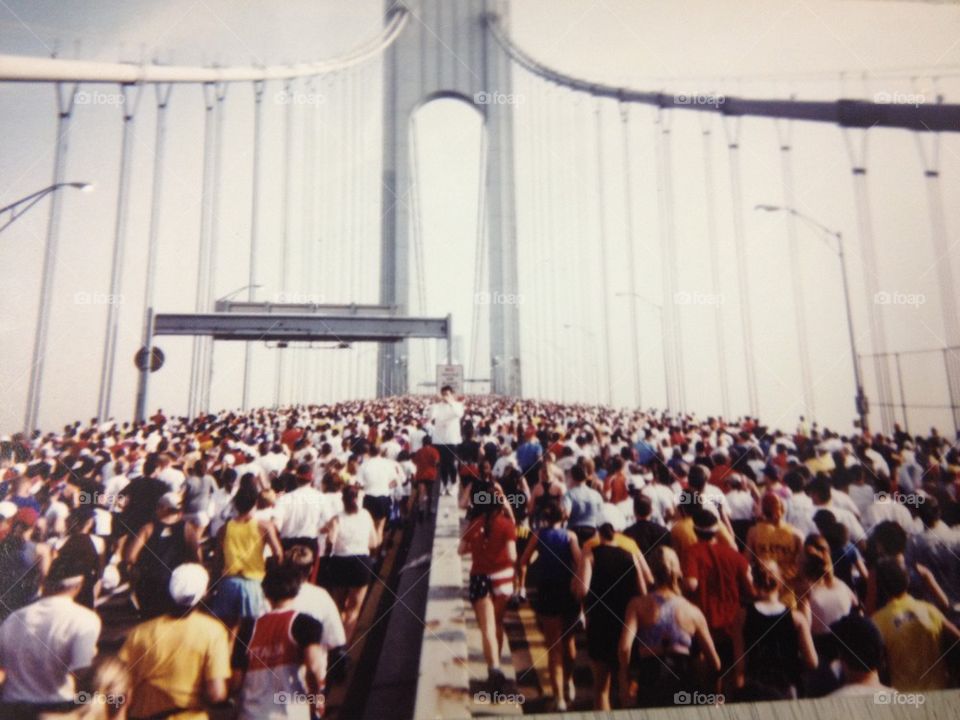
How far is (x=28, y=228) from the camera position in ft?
11.4

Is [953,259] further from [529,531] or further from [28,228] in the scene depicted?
[28,228]

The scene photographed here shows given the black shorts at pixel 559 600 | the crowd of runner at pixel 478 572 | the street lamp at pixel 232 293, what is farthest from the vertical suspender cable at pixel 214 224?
the black shorts at pixel 559 600

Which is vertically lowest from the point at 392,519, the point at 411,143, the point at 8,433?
the point at 392,519

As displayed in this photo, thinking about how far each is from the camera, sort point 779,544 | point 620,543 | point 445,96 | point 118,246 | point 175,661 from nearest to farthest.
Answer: point 175,661, point 620,543, point 779,544, point 118,246, point 445,96

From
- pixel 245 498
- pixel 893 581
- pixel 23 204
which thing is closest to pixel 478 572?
pixel 245 498

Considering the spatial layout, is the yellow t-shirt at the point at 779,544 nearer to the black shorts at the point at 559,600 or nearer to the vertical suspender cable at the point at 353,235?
the black shorts at the point at 559,600

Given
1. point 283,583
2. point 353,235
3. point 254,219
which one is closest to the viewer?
point 283,583

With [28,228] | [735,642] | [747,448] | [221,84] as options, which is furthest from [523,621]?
[221,84]

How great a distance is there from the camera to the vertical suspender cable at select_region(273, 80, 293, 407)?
13.1 ft

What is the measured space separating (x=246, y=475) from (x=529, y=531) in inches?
72.5

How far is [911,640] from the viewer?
282 cm

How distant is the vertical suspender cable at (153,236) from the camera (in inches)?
142

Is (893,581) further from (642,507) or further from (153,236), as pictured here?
(153,236)

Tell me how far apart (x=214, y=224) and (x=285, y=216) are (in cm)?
56
